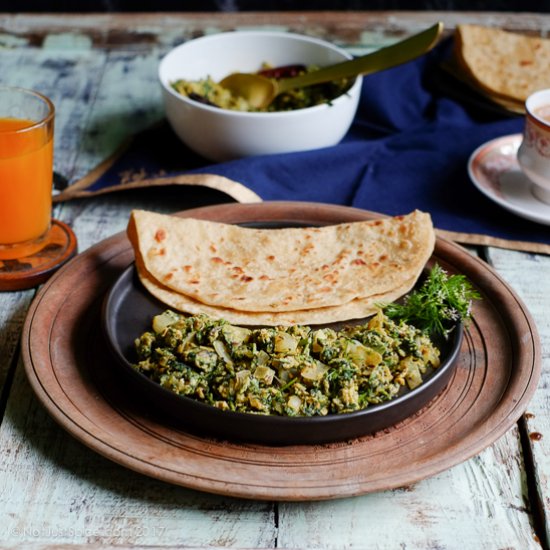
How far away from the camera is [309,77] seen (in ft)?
12.1

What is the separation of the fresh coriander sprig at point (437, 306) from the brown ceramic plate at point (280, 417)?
7cm

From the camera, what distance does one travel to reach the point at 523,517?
1.98 meters

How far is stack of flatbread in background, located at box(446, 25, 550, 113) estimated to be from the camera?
13.1 feet

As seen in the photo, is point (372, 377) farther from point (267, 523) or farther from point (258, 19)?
point (258, 19)

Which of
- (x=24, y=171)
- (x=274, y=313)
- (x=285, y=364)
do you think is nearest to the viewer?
(x=285, y=364)

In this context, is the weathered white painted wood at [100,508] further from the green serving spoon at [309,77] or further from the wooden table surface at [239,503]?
the green serving spoon at [309,77]

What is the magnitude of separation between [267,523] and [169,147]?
2.25 meters

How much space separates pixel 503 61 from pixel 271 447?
9.19 feet

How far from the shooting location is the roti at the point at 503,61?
4.01 meters

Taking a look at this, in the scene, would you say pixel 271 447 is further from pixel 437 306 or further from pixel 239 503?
pixel 437 306

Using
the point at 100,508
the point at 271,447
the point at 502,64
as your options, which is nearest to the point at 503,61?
the point at 502,64

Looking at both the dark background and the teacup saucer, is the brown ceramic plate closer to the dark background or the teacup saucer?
the teacup saucer

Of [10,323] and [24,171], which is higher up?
[24,171]

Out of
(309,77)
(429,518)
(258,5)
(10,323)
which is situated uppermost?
(309,77)
